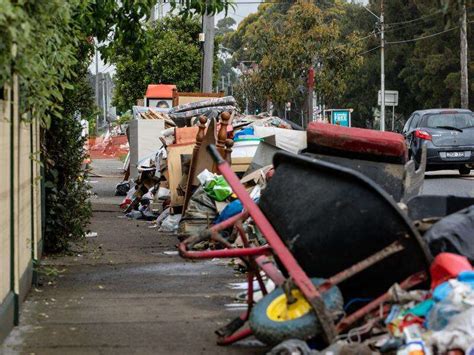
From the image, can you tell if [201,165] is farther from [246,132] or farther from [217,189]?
[246,132]

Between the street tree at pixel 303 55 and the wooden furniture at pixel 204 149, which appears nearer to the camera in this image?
the wooden furniture at pixel 204 149

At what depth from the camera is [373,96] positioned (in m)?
82.4

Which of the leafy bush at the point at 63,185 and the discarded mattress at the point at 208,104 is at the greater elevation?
the discarded mattress at the point at 208,104

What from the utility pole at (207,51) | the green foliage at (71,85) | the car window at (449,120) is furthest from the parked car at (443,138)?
the green foliage at (71,85)

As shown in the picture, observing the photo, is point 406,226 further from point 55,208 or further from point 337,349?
point 55,208

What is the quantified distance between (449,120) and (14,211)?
18.3 metres

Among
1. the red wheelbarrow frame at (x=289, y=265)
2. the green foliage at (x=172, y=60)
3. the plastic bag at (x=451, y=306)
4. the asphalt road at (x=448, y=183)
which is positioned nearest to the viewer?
the plastic bag at (x=451, y=306)

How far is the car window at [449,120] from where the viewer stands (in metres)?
25.0

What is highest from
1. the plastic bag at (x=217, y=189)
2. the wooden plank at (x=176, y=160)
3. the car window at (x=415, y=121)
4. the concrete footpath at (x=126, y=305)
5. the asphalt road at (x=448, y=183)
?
the car window at (x=415, y=121)

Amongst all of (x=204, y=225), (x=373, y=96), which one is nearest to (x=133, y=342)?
(x=204, y=225)

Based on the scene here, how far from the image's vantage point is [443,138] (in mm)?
24391

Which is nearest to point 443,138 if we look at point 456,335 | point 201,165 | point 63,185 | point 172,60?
point 201,165

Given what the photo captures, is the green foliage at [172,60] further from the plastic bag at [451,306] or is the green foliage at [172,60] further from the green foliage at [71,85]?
the plastic bag at [451,306]

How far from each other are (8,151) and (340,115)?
4561cm
